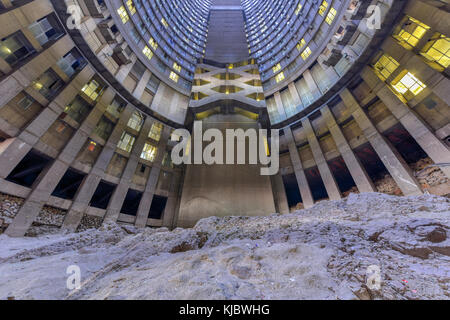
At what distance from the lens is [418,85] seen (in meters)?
13.6

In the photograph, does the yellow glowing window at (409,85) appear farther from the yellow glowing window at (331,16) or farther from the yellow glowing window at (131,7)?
the yellow glowing window at (131,7)

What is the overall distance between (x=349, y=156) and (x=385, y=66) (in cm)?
934

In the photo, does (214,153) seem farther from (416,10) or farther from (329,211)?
(416,10)

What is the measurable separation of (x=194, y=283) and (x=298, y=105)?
2632 centimetres

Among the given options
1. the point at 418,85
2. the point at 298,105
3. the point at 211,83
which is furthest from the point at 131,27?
the point at 418,85

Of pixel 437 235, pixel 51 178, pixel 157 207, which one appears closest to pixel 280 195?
pixel 157 207

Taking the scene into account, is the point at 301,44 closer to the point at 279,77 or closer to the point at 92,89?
the point at 279,77

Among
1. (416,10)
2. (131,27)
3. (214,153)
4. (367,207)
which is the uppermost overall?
(131,27)

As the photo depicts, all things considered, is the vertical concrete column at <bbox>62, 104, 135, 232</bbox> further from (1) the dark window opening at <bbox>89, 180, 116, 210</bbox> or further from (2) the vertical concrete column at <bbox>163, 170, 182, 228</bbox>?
(2) the vertical concrete column at <bbox>163, 170, 182, 228</bbox>

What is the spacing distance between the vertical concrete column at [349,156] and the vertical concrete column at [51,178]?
25742mm

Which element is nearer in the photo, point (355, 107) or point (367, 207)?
point (367, 207)

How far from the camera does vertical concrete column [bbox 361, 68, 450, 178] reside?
38.4ft

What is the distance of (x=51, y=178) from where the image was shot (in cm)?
1297

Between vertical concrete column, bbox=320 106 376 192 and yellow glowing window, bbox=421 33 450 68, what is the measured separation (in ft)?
26.5
